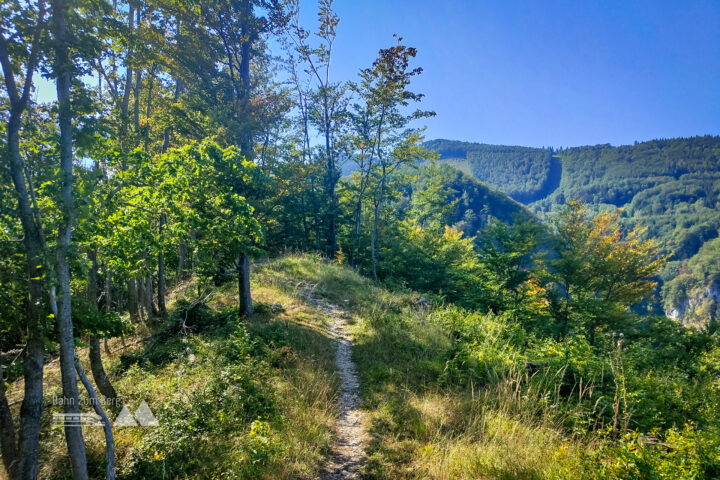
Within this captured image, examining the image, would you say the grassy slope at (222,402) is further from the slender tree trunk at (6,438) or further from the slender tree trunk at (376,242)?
the slender tree trunk at (376,242)

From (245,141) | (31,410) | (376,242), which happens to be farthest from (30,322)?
(376,242)

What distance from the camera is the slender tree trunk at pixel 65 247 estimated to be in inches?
142

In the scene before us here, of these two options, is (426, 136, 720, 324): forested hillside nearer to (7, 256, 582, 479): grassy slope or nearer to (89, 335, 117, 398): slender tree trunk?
(7, 256, 582, 479): grassy slope

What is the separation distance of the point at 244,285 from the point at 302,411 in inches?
228

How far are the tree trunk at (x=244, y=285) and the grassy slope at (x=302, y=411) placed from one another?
3.07ft

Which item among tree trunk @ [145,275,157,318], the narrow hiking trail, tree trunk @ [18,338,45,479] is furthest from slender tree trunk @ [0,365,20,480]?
tree trunk @ [145,275,157,318]

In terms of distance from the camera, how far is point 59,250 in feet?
11.8

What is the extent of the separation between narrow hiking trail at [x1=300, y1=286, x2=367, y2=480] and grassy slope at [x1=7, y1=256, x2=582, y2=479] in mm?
170

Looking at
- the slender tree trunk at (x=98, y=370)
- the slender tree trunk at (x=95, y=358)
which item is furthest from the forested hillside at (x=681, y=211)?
the slender tree trunk at (x=98, y=370)

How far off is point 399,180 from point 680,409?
789 inches

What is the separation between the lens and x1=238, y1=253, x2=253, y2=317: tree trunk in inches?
389

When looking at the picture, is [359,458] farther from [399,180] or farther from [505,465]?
[399,180]

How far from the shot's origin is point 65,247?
3.59 m

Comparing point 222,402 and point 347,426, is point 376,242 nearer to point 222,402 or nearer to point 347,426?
point 347,426
